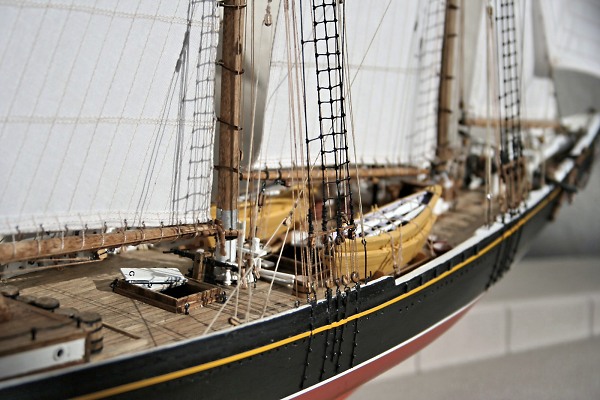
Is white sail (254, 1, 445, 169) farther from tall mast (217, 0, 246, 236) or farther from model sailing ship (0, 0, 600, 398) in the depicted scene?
tall mast (217, 0, 246, 236)

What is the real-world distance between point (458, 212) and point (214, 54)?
4974 millimetres

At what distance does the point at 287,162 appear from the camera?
25.4 feet

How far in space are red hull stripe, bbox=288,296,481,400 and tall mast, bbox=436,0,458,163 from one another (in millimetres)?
2551

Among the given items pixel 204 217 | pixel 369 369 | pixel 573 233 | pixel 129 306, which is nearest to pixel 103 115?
pixel 204 217

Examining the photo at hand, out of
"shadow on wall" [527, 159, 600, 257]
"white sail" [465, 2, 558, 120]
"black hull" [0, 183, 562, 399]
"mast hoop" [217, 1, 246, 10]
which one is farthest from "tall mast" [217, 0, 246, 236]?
"shadow on wall" [527, 159, 600, 257]

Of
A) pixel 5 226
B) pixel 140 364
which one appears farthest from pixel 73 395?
pixel 5 226

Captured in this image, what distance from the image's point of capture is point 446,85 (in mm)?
9852

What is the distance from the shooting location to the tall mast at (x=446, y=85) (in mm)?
9672

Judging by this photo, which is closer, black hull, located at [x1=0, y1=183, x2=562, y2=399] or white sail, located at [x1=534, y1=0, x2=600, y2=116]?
black hull, located at [x1=0, y1=183, x2=562, y2=399]

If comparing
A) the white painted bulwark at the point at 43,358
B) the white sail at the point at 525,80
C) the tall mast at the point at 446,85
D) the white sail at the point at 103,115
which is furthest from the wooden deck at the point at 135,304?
the white sail at the point at 525,80

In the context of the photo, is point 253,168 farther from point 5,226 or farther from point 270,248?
point 5,226

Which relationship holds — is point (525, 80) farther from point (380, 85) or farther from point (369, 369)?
point (369, 369)

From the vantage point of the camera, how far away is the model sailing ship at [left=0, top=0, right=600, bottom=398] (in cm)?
520

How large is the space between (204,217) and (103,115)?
135cm
